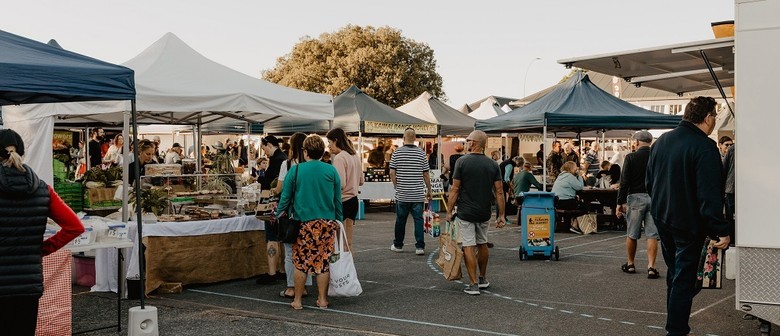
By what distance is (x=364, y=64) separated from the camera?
46.1 meters

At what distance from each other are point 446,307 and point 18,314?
4316 mm

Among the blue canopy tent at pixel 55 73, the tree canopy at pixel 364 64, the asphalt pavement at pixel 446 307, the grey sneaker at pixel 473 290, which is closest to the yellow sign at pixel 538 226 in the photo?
the asphalt pavement at pixel 446 307

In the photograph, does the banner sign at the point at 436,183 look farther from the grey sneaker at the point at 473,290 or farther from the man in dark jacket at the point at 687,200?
the man in dark jacket at the point at 687,200

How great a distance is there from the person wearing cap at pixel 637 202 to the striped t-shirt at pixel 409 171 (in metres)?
3.06

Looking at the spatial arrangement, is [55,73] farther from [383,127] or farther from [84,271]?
[383,127]

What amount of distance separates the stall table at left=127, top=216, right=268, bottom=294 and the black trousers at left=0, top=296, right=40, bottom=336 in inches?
150

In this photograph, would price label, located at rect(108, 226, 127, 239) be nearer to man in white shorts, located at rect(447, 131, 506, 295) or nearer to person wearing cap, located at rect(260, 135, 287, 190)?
person wearing cap, located at rect(260, 135, 287, 190)

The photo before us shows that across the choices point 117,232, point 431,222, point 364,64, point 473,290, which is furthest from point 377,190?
point 364,64

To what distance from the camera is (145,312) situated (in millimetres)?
6211

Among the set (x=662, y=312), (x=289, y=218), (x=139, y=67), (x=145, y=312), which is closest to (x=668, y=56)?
(x=662, y=312)

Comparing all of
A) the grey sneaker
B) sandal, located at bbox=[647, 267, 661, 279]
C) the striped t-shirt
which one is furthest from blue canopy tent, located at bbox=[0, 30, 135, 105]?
sandal, located at bbox=[647, 267, 661, 279]

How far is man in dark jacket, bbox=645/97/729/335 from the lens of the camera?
18.4 ft

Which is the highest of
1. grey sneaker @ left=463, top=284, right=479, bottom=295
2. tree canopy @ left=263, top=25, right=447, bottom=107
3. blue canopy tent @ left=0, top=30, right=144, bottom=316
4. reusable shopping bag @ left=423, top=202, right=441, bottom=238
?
tree canopy @ left=263, top=25, right=447, bottom=107

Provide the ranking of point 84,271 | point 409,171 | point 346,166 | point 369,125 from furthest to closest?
1. point 369,125
2. point 409,171
3. point 346,166
4. point 84,271
